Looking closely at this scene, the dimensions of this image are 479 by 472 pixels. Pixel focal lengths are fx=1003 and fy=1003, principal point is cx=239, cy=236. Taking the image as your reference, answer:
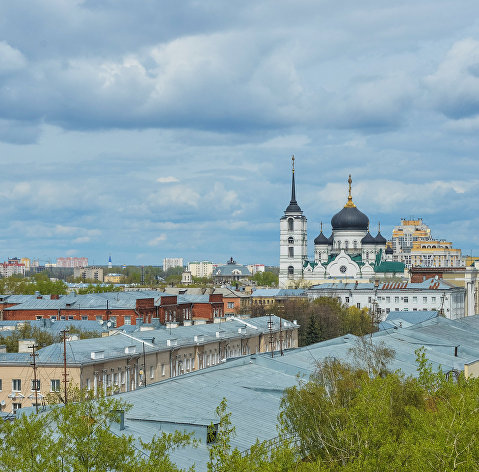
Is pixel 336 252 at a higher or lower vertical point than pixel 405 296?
higher

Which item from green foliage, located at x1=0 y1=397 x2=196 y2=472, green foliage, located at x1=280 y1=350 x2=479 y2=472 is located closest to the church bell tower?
green foliage, located at x1=280 y1=350 x2=479 y2=472

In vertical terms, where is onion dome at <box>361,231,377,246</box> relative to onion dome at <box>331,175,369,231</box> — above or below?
below

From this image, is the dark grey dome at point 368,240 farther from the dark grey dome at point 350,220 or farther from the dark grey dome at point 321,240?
the dark grey dome at point 321,240

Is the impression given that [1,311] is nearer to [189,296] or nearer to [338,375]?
[189,296]

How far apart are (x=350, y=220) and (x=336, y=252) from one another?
17.8 ft

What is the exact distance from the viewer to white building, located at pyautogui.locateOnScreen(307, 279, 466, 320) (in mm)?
111938

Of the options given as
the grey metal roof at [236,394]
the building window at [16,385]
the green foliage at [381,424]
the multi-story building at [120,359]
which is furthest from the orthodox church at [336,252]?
the green foliage at [381,424]

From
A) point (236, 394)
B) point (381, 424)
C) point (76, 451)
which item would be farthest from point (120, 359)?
point (76, 451)

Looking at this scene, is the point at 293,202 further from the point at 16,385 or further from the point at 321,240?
the point at 16,385

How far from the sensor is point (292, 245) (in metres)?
162

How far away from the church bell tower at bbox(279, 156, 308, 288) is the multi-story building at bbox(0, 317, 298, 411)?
9635 cm

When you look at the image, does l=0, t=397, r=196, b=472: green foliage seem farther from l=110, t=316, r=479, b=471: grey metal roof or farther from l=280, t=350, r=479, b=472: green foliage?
l=110, t=316, r=479, b=471: grey metal roof

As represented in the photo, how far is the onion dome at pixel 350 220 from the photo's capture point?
154875mm

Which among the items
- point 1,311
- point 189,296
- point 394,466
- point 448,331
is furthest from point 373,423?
point 189,296
